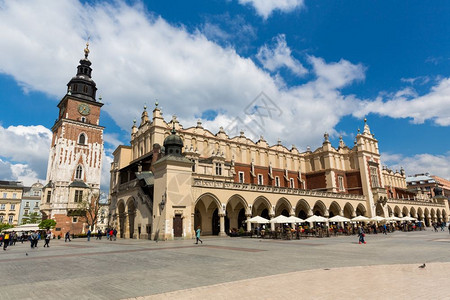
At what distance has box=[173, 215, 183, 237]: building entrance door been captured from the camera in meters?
27.4

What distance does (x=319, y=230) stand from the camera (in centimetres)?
3153

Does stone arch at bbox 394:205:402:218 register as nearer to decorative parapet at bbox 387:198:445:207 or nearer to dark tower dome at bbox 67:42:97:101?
decorative parapet at bbox 387:198:445:207

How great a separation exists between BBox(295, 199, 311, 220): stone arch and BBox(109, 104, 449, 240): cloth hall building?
155mm

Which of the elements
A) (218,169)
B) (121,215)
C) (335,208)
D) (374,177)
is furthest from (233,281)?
(374,177)

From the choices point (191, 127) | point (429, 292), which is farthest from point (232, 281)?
point (191, 127)

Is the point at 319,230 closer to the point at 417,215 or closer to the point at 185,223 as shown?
the point at 185,223

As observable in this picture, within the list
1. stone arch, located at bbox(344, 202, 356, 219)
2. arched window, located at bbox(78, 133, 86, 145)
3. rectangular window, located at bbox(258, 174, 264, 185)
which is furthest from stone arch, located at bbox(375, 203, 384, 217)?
arched window, located at bbox(78, 133, 86, 145)

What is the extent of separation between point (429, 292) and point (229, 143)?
39.3 meters

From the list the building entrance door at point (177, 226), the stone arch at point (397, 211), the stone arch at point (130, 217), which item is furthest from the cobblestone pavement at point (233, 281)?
the stone arch at point (397, 211)

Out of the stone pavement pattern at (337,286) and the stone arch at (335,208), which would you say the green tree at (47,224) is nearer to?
the stone arch at (335,208)

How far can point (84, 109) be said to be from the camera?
55.5 metres

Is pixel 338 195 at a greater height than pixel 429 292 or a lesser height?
greater

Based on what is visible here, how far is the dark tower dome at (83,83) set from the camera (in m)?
56.6

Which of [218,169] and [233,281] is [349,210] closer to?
[218,169]
